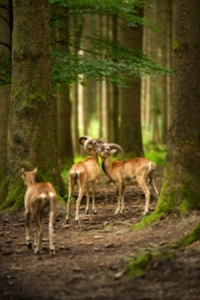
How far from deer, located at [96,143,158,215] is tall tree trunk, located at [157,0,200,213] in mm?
2258

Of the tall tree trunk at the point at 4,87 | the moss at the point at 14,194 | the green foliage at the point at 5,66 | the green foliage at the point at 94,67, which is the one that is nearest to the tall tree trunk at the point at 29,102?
the moss at the point at 14,194

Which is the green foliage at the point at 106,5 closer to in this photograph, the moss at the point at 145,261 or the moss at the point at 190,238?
the moss at the point at 190,238

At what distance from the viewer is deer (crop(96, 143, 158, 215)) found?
12383mm

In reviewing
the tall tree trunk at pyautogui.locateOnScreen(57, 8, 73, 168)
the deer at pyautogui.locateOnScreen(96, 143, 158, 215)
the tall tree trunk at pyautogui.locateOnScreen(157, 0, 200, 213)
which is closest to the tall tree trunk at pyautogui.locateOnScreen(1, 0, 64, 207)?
the deer at pyautogui.locateOnScreen(96, 143, 158, 215)

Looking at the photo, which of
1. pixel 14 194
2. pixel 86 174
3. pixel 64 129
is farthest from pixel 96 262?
pixel 64 129

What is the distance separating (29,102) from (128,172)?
275 cm

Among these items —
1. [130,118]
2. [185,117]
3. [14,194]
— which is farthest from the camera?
[130,118]

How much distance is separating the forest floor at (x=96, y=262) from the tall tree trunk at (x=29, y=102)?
101cm

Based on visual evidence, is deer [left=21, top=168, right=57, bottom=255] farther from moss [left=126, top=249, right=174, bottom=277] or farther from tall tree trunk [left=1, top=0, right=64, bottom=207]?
tall tree trunk [left=1, top=0, right=64, bottom=207]

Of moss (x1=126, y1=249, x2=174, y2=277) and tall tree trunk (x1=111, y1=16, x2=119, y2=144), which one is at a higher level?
tall tree trunk (x1=111, y1=16, x2=119, y2=144)

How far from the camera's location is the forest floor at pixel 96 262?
657cm

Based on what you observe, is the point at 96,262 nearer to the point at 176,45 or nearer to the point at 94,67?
the point at 176,45

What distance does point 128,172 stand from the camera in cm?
1280

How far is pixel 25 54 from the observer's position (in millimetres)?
12844
